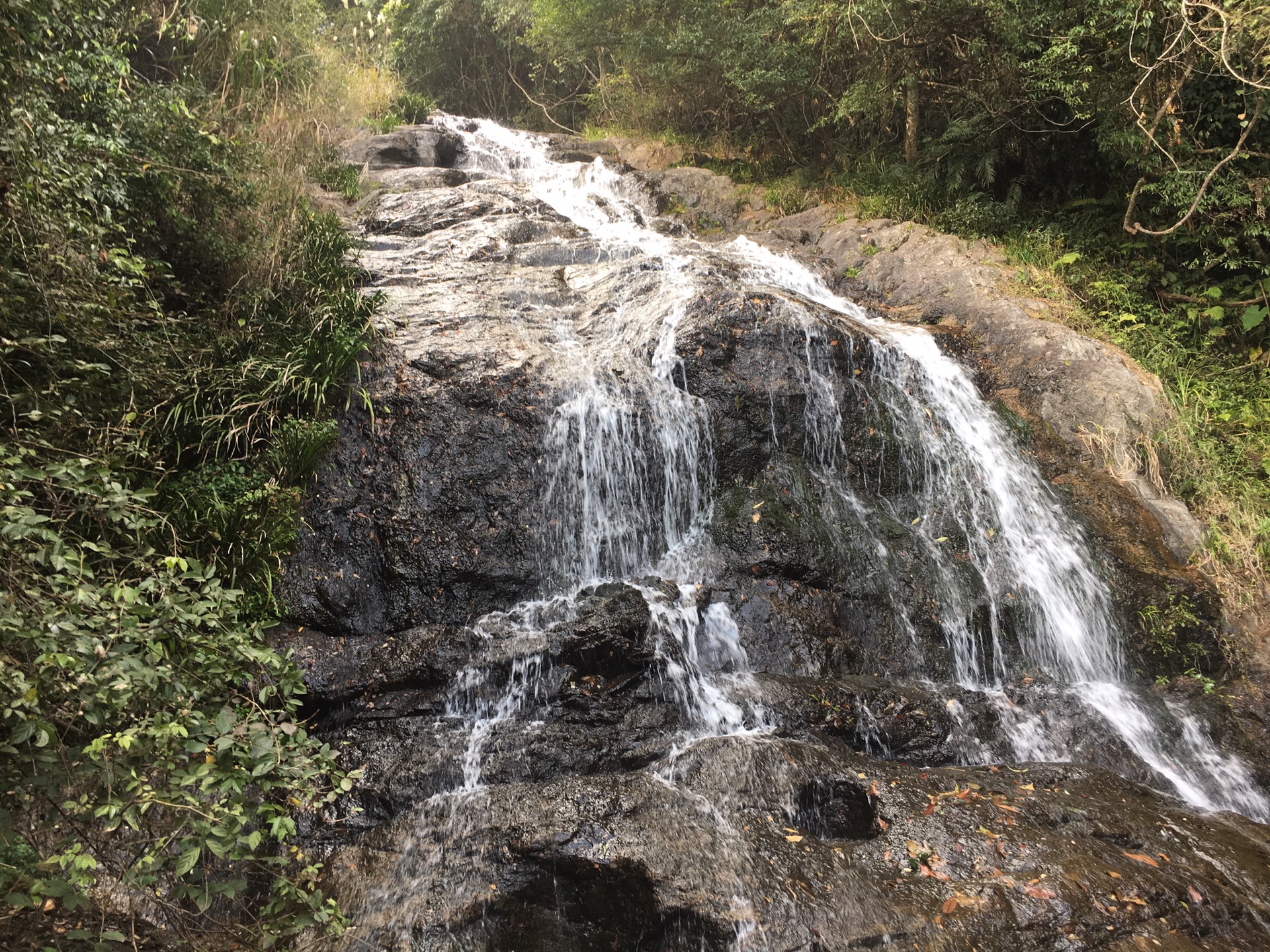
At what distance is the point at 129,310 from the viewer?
4.38 meters

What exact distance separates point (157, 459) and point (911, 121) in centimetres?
1122

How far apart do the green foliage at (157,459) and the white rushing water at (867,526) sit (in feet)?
5.92

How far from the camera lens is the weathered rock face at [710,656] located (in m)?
3.48

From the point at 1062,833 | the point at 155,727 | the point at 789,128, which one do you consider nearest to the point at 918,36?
the point at 789,128

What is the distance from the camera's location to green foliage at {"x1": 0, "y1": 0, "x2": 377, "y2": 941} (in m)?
2.34

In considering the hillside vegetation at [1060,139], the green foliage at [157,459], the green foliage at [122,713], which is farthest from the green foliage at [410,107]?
the green foliage at [122,713]

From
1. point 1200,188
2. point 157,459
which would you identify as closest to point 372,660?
point 157,459

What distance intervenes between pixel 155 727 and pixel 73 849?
0.38m

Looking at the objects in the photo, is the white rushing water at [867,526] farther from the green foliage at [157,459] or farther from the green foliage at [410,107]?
the green foliage at [410,107]

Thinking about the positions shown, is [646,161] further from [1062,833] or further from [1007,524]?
[1062,833]

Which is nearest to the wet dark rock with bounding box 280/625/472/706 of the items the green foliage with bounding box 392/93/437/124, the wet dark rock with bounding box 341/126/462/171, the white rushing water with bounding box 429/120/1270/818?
the white rushing water with bounding box 429/120/1270/818

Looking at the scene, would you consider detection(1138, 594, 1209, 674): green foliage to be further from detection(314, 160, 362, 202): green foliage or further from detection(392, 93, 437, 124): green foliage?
detection(392, 93, 437, 124): green foliage

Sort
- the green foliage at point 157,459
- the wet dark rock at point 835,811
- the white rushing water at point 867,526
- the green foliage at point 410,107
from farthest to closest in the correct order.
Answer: the green foliage at point 410,107 < the white rushing water at point 867,526 < the wet dark rock at point 835,811 < the green foliage at point 157,459

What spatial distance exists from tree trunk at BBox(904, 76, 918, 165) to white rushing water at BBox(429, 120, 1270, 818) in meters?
5.13
